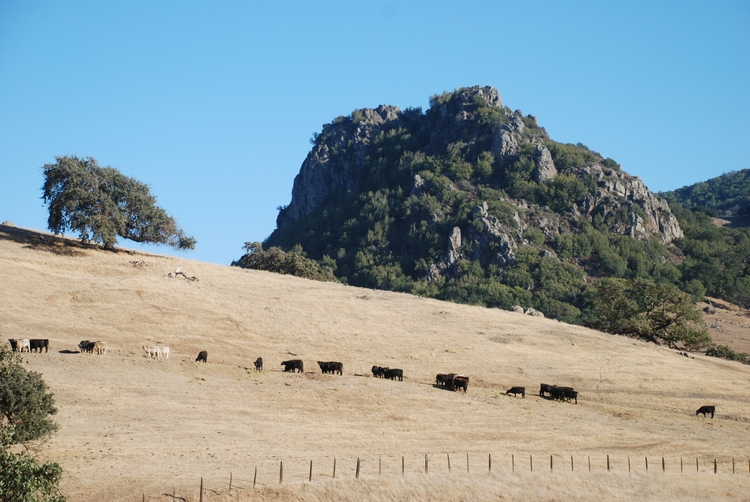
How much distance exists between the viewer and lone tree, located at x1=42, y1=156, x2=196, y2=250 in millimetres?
69438

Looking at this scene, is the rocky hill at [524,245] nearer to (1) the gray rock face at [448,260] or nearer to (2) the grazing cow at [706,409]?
(1) the gray rock face at [448,260]

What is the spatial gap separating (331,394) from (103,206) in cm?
3535

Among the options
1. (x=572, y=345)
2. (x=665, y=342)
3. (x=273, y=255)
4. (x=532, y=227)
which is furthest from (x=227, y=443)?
(x=532, y=227)

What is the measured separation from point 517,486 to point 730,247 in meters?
172

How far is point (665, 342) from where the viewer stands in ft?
278

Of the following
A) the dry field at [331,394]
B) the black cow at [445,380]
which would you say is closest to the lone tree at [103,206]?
the dry field at [331,394]

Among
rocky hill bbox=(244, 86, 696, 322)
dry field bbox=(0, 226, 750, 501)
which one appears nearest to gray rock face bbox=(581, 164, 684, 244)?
rocky hill bbox=(244, 86, 696, 322)

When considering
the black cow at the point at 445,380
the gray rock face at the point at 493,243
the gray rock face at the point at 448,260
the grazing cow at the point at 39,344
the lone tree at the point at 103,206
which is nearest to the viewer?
the grazing cow at the point at 39,344

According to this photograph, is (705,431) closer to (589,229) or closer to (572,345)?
(572,345)

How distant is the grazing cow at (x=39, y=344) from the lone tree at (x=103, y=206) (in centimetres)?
2456

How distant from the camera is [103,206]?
70562 mm

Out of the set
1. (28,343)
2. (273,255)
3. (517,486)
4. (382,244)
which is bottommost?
(517,486)

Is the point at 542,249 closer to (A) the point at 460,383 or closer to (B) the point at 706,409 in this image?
(B) the point at 706,409

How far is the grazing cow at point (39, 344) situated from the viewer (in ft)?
150
